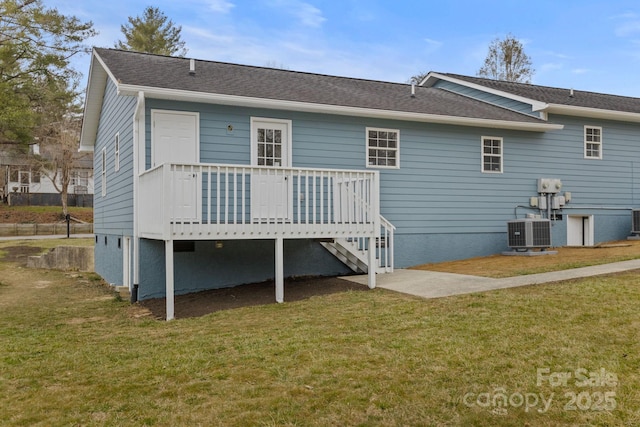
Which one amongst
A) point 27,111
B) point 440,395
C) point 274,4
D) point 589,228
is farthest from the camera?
point 27,111

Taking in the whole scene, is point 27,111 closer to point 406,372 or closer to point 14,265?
point 14,265

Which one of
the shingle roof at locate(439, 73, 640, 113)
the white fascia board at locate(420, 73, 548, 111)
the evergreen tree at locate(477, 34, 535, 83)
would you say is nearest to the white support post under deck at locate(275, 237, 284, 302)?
the white fascia board at locate(420, 73, 548, 111)

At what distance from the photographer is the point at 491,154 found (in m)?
12.3

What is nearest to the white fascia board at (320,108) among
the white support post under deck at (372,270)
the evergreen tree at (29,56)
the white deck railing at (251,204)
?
the white deck railing at (251,204)

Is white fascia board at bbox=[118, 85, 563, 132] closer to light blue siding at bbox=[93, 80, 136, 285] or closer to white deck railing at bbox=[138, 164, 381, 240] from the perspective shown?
light blue siding at bbox=[93, 80, 136, 285]

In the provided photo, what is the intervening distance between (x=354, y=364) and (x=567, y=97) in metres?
12.5

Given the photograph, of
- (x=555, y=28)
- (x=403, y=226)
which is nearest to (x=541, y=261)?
(x=403, y=226)

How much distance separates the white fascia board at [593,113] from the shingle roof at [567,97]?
0.17m

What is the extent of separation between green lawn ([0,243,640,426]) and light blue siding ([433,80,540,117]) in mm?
6878

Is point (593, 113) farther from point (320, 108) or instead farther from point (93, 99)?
point (93, 99)

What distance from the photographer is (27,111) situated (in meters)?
24.0

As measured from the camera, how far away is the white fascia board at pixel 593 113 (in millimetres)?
12635

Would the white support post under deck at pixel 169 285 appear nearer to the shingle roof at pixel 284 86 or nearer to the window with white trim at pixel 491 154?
the shingle roof at pixel 284 86

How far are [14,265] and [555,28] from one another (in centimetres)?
2118
